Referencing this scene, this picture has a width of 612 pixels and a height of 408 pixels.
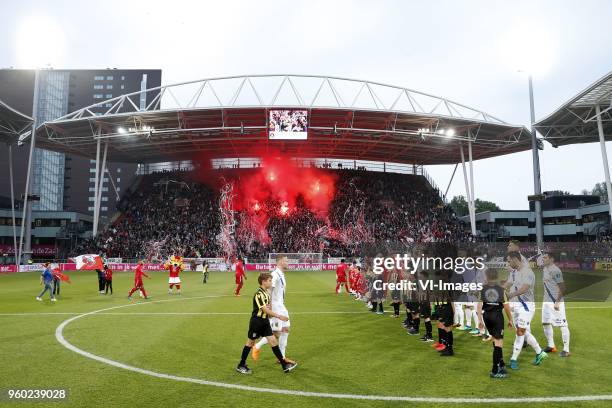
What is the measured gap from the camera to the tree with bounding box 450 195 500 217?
4629 inches

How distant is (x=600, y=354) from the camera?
367 inches

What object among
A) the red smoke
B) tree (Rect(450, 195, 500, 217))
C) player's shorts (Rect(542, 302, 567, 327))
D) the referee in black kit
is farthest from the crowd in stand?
tree (Rect(450, 195, 500, 217))

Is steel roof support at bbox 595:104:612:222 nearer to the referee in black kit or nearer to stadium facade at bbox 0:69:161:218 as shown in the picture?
the referee in black kit

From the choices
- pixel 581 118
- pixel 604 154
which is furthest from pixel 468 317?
pixel 581 118

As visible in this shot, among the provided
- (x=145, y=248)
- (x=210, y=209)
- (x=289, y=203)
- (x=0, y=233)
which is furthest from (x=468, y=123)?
(x=0, y=233)

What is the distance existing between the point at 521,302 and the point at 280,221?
4574 cm

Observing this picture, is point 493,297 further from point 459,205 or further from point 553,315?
point 459,205

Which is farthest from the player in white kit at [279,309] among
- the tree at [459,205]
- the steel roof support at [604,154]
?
the tree at [459,205]

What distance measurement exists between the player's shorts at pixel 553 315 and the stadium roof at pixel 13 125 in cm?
4849

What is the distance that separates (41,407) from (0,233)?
7350 cm

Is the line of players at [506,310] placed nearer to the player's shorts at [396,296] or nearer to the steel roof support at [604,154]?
the player's shorts at [396,296]

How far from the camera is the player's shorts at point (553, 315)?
9.38 metres

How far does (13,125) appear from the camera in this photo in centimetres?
4562

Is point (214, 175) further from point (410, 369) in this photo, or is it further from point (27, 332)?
point (410, 369)
